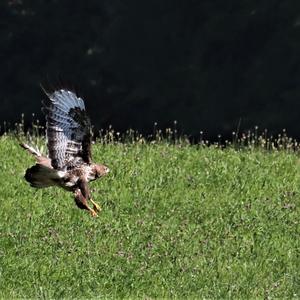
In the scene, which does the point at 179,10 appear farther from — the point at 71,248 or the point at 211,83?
the point at 71,248

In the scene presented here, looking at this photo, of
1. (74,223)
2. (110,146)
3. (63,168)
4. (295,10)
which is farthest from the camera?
(295,10)

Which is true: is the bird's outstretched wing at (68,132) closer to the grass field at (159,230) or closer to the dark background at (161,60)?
the grass field at (159,230)

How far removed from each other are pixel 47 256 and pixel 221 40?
48.2ft

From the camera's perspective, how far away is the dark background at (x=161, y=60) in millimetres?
26375

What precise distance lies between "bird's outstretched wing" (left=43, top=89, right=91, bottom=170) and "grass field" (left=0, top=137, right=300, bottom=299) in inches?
35.6

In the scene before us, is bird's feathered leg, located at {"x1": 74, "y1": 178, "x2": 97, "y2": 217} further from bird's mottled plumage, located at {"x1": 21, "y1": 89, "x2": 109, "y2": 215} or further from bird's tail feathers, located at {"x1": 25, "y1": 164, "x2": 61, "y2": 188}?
bird's tail feathers, located at {"x1": 25, "y1": 164, "x2": 61, "y2": 188}

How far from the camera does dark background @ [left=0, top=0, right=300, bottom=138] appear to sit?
26375mm

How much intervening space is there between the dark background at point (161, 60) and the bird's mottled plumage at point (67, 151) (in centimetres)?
1260

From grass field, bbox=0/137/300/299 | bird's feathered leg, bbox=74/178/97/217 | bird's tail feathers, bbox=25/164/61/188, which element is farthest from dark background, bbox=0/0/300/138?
bird's tail feathers, bbox=25/164/61/188

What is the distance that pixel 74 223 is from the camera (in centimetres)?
1427

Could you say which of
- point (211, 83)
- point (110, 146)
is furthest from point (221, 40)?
point (110, 146)

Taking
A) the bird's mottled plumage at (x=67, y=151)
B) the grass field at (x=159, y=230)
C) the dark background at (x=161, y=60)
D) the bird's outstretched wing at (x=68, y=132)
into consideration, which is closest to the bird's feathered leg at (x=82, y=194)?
the bird's mottled plumage at (x=67, y=151)

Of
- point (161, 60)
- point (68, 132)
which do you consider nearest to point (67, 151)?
point (68, 132)

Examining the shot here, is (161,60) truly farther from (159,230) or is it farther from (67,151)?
(67,151)
